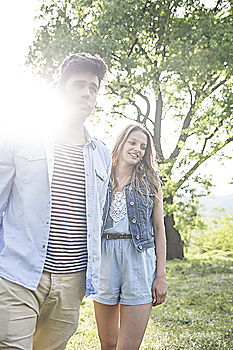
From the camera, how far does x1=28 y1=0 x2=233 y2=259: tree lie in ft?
39.2

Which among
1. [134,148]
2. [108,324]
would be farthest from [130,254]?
[134,148]

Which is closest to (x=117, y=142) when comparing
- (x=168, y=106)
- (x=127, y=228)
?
(x=127, y=228)

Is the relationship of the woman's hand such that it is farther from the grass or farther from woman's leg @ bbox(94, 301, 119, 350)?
the grass

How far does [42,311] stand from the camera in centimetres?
241

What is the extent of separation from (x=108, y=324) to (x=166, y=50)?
12.1 meters

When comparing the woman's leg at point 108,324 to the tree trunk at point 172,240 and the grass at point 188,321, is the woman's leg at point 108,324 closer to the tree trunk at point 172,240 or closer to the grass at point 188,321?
the grass at point 188,321

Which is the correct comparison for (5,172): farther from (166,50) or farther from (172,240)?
(172,240)

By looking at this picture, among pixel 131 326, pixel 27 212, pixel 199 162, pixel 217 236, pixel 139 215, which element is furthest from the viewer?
pixel 217 236

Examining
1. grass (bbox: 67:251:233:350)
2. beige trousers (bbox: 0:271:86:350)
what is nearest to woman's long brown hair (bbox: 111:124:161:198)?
beige trousers (bbox: 0:271:86:350)

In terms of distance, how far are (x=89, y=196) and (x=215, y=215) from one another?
2448cm

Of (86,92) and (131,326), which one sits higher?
(86,92)

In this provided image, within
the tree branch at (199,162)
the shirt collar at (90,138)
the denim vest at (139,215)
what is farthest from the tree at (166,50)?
the shirt collar at (90,138)

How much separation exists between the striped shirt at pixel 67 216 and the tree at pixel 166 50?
364 inches

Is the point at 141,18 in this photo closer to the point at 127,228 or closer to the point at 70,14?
the point at 70,14
